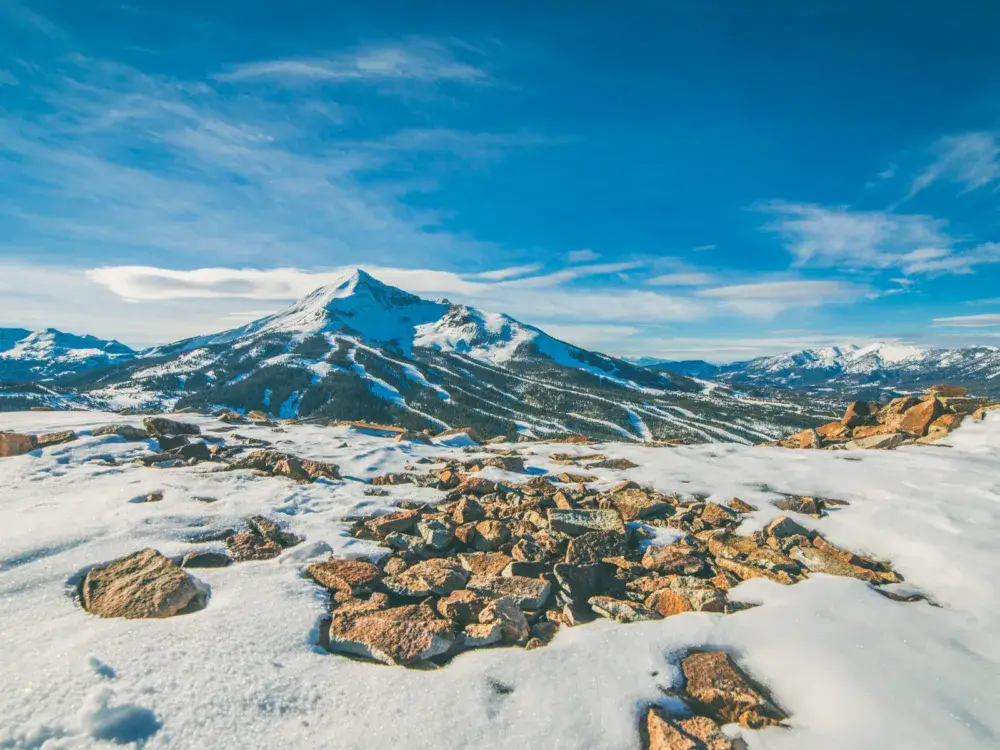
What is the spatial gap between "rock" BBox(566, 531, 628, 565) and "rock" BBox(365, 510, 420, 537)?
414cm

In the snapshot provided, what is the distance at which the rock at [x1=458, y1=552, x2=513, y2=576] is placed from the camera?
10.1 metres

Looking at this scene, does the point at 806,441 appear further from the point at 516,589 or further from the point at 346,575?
the point at 346,575

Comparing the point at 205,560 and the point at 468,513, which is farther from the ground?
the point at 468,513

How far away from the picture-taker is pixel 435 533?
1148cm

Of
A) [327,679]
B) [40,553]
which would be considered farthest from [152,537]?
[327,679]

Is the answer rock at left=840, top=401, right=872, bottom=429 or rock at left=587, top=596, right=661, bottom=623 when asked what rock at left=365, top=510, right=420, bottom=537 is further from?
rock at left=840, top=401, right=872, bottom=429

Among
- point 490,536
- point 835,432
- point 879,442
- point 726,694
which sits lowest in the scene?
point 490,536

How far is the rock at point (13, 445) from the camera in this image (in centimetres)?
1579

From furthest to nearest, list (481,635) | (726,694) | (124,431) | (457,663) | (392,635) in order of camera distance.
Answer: (124,431) < (481,635) < (392,635) < (457,663) < (726,694)

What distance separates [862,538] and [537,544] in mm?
7504

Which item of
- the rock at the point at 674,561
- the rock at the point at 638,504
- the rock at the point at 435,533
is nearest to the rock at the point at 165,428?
the rock at the point at 435,533

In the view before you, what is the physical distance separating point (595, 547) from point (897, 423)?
20.0 m

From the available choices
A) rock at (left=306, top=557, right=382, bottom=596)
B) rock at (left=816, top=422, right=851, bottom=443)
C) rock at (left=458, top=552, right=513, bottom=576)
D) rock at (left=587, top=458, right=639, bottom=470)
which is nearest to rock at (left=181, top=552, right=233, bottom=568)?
rock at (left=306, top=557, right=382, bottom=596)

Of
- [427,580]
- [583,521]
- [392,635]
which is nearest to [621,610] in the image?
[427,580]
